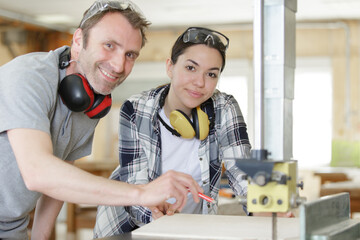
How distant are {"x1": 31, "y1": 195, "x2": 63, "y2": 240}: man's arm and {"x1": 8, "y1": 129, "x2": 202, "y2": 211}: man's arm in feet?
1.75

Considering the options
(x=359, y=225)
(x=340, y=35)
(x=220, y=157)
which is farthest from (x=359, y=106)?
(x=359, y=225)

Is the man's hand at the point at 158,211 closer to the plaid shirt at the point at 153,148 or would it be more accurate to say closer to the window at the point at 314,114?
the plaid shirt at the point at 153,148

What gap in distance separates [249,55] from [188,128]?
632 cm

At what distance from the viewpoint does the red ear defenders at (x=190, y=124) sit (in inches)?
74.0

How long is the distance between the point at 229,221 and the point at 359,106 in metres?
6.52

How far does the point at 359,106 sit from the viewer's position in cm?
750

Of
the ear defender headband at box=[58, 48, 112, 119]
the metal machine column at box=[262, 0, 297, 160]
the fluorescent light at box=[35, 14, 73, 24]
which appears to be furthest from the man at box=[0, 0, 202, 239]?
the fluorescent light at box=[35, 14, 73, 24]

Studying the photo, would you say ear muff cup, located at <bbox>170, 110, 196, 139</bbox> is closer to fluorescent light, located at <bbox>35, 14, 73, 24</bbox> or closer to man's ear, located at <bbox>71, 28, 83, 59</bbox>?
man's ear, located at <bbox>71, 28, 83, 59</bbox>

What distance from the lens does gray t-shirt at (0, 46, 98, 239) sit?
1.32m

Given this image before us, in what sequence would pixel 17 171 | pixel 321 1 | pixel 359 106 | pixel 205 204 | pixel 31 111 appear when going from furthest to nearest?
pixel 359 106 < pixel 321 1 < pixel 205 204 < pixel 17 171 < pixel 31 111

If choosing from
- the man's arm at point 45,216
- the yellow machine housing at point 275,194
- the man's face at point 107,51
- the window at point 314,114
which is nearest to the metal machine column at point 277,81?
the yellow machine housing at point 275,194

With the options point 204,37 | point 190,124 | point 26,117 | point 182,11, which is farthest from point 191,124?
point 182,11

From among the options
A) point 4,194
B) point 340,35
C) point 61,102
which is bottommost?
point 4,194

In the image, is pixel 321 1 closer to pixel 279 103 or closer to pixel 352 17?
pixel 352 17
